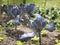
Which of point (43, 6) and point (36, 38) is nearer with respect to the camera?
point (36, 38)

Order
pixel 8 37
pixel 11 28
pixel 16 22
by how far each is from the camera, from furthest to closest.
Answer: pixel 11 28 → pixel 16 22 → pixel 8 37

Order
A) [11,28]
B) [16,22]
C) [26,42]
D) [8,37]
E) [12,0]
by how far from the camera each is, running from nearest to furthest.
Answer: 1. [26,42]
2. [8,37]
3. [16,22]
4. [11,28]
5. [12,0]

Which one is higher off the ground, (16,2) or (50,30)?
Result: (16,2)

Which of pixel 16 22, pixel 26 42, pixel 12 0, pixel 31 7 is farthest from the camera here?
pixel 12 0

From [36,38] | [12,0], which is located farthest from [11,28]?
[12,0]

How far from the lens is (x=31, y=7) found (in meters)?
6.18

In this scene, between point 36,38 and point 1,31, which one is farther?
point 1,31

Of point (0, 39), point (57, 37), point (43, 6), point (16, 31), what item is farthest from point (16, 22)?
point (43, 6)

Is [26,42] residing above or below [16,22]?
below

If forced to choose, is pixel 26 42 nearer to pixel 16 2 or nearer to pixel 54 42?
pixel 54 42

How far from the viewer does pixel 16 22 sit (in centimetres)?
539

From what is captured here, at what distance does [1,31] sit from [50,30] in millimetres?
1308

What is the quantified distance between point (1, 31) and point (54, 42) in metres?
1.56

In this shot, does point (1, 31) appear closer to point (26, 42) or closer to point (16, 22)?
point (16, 22)
